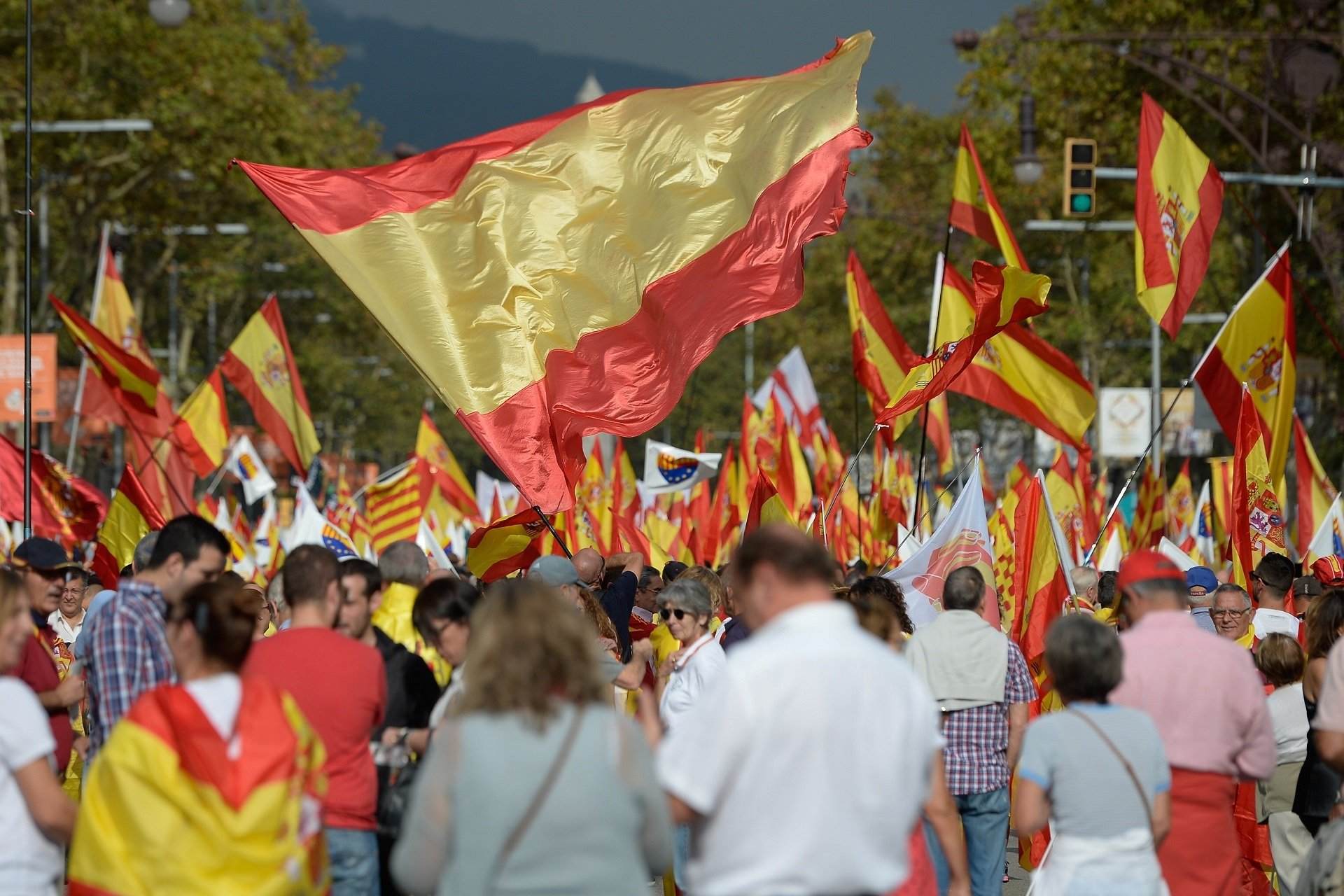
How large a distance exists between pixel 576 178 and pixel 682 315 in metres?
0.84

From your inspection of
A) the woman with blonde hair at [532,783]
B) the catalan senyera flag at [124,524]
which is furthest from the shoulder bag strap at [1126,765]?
the catalan senyera flag at [124,524]

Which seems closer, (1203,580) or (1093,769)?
(1093,769)

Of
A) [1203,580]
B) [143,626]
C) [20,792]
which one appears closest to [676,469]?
[1203,580]

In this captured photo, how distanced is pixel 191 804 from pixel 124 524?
29.4 ft

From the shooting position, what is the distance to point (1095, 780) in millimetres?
5375

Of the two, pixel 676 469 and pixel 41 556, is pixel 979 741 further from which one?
pixel 676 469

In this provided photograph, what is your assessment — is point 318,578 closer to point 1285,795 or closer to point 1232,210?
point 1285,795

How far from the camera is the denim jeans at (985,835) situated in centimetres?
790

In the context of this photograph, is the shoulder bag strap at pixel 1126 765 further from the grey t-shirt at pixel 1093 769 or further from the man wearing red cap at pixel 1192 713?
the man wearing red cap at pixel 1192 713

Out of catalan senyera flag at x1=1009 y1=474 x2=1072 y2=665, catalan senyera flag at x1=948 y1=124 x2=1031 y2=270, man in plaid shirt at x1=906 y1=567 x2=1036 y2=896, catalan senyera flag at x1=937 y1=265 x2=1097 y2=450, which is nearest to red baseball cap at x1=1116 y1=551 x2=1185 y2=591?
man in plaid shirt at x1=906 y1=567 x2=1036 y2=896

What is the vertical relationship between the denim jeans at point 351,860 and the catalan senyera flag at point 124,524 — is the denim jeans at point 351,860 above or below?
below

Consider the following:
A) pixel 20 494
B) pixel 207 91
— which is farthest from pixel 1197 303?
pixel 20 494

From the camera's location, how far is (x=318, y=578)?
224 inches

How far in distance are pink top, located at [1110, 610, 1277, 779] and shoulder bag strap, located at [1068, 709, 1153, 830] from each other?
1.21 ft
